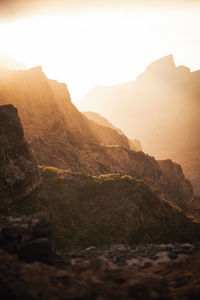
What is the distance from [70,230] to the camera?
17.0 meters

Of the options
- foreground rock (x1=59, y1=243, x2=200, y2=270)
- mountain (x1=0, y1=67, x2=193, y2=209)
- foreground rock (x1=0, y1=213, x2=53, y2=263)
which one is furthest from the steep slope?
mountain (x1=0, y1=67, x2=193, y2=209)

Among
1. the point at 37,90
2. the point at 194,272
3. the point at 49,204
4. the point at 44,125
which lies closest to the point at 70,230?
the point at 49,204

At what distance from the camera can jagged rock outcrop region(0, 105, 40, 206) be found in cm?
1600

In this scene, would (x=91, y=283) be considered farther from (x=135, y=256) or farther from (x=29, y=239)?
(x=135, y=256)

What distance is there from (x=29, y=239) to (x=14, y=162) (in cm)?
835

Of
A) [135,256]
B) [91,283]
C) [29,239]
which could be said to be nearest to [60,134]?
[135,256]

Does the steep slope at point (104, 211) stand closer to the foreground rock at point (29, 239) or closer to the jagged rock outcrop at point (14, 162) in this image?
the jagged rock outcrop at point (14, 162)

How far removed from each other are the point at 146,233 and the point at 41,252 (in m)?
10.5

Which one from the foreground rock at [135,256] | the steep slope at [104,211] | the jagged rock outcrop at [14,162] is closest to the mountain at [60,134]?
the steep slope at [104,211]

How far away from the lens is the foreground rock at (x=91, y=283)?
6.55m

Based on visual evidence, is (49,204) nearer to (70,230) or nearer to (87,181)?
(70,230)

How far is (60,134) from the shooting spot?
156 feet

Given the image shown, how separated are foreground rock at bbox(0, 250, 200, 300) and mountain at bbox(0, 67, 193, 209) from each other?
30.3 meters

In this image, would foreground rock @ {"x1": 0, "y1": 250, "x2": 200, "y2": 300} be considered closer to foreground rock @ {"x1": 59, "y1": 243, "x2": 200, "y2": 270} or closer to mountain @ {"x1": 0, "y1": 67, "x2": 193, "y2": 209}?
foreground rock @ {"x1": 59, "y1": 243, "x2": 200, "y2": 270}
